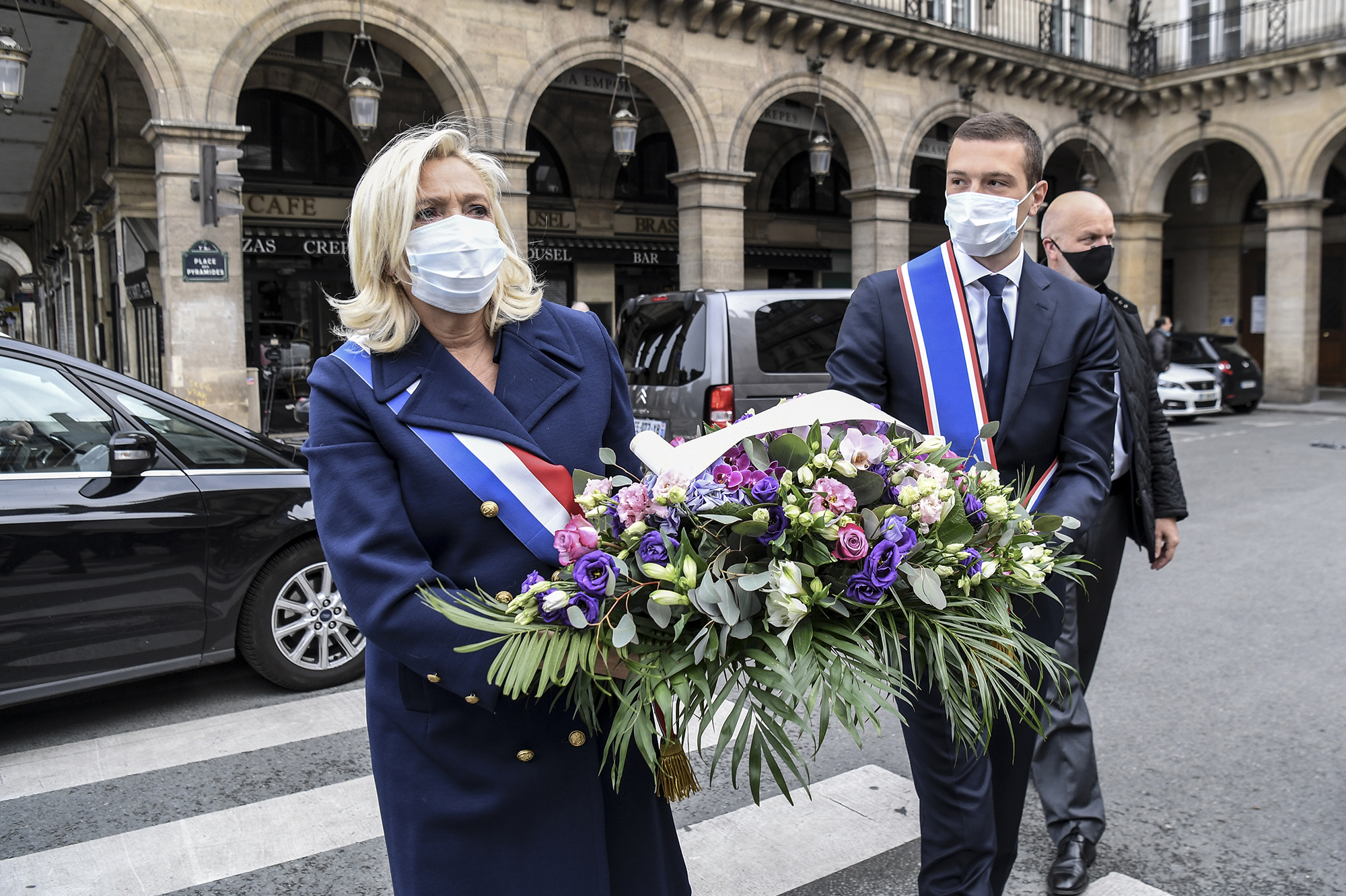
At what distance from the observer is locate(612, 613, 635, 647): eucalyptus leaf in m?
1.54

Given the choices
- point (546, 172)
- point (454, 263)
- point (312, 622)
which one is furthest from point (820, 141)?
point (454, 263)

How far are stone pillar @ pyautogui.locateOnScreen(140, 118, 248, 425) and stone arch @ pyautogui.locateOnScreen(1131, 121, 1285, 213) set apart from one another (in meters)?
20.4

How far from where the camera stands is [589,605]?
62.5 inches

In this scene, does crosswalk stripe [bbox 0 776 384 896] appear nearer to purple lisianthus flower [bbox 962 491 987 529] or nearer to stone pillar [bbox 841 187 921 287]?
purple lisianthus flower [bbox 962 491 987 529]

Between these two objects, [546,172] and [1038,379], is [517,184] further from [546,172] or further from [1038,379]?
[1038,379]

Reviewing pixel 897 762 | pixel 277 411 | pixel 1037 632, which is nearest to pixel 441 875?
pixel 1037 632

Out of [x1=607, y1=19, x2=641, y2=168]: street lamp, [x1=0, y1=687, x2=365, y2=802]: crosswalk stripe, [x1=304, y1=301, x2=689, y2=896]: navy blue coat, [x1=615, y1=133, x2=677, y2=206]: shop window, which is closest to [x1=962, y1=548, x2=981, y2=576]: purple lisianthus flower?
[x1=304, y1=301, x2=689, y2=896]: navy blue coat

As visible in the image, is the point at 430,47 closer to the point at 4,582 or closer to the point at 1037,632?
the point at 4,582

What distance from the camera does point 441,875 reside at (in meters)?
1.88

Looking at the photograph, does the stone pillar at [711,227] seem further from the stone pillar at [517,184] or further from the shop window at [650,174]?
the shop window at [650,174]

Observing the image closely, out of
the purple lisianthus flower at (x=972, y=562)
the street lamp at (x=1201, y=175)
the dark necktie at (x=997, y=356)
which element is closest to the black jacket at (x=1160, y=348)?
the street lamp at (x=1201, y=175)

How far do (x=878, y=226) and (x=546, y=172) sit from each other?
6.29 metres

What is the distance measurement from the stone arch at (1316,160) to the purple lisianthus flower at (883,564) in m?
25.8

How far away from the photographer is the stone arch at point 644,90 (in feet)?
49.7
